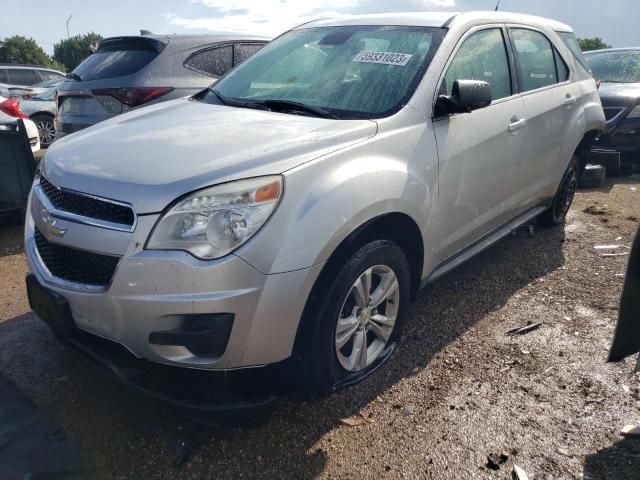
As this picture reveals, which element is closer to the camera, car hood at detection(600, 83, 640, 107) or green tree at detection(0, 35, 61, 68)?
car hood at detection(600, 83, 640, 107)

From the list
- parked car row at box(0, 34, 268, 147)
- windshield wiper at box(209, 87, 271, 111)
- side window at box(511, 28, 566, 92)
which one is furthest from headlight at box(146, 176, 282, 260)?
parked car row at box(0, 34, 268, 147)

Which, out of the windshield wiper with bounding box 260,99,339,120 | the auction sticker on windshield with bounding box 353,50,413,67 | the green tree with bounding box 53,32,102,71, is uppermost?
the auction sticker on windshield with bounding box 353,50,413,67

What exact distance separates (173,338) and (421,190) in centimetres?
142

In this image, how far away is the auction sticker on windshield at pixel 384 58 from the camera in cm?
301

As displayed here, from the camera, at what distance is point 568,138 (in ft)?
14.4

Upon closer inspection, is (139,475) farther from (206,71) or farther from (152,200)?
(206,71)

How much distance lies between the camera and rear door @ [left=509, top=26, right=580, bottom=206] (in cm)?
381

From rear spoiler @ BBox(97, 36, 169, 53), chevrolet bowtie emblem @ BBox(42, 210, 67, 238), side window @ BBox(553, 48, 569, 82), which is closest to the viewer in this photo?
chevrolet bowtie emblem @ BBox(42, 210, 67, 238)

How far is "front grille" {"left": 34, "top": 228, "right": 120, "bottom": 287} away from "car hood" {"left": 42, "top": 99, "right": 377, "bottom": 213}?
0.25 metres

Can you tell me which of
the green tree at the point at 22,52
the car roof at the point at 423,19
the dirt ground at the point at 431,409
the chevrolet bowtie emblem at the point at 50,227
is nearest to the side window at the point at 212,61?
the car roof at the point at 423,19

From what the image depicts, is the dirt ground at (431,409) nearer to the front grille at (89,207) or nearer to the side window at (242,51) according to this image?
the front grille at (89,207)

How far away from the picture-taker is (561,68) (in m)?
4.43

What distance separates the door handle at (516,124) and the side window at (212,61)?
325 cm

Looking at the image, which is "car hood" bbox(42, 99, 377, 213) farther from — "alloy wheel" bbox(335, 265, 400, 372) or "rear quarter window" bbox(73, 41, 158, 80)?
"rear quarter window" bbox(73, 41, 158, 80)
